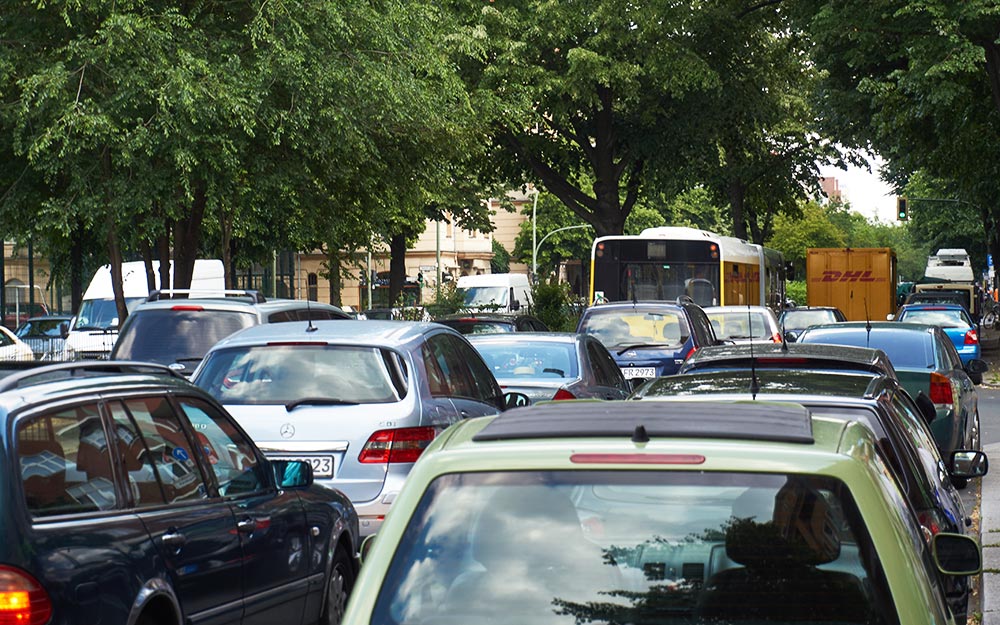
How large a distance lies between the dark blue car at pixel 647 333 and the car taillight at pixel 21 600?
564 inches

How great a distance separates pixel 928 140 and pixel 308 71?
64.1ft

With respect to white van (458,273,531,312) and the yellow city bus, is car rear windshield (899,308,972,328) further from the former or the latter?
white van (458,273,531,312)

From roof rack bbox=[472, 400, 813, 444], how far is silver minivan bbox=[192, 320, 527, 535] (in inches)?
206

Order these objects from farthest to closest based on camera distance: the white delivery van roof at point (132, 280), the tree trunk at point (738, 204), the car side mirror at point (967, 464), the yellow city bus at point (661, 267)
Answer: the tree trunk at point (738, 204), the white delivery van roof at point (132, 280), the yellow city bus at point (661, 267), the car side mirror at point (967, 464)

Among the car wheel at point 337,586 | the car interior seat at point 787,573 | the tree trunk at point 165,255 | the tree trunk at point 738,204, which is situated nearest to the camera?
the car interior seat at point 787,573

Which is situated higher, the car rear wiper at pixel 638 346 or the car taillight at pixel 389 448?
the car rear wiper at pixel 638 346

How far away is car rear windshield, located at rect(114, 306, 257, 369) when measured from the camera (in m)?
14.4

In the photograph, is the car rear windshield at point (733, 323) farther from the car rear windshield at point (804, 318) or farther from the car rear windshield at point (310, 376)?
the car rear windshield at point (310, 376)

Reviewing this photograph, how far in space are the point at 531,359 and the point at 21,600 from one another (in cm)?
953

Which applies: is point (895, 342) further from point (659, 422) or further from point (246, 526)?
point (659, 422)

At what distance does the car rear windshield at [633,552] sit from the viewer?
3.32m

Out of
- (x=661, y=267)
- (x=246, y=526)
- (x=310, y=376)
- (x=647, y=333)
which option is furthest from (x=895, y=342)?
(x=661, y=267)

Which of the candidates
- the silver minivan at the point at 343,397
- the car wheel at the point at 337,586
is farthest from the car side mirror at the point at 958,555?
the silver minivan at the point at 343,397

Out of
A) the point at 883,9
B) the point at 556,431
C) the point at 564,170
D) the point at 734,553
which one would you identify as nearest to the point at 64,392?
the point at 556,431
